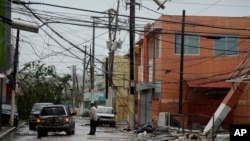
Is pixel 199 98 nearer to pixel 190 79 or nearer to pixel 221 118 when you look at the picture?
pixel 190 79

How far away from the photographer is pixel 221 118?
32375 mm

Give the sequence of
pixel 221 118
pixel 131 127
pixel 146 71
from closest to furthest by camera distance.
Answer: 1. pixel 221 118
2. pixel 131 127
3. pixel 146 71

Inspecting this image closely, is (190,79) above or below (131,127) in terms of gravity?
above

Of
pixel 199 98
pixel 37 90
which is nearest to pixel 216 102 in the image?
pixel 199 98

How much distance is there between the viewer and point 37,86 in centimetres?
6512

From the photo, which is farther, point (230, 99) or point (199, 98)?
point (199, 98)

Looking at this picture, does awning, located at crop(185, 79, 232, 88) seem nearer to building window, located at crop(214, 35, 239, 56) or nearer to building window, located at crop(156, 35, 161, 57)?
building window, located at crop(214, 35, 239, 56)

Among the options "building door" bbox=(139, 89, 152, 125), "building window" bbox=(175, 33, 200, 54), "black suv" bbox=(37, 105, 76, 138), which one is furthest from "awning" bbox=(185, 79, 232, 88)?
"black suv" bbox=(37, 105, 76, 138)

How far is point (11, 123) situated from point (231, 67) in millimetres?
16927

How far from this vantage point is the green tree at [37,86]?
59938 mm

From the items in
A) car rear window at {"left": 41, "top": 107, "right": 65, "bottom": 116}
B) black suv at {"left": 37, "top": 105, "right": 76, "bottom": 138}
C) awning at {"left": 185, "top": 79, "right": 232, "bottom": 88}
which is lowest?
black suv at {"left": 37, "top": 105, "right": 76, "bottom": 138}

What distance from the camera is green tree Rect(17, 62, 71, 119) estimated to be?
5994cm

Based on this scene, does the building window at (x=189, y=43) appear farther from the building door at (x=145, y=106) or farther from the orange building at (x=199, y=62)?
the building door at (x=145, y=106)

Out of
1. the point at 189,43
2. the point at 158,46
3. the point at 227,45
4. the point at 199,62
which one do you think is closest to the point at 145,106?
the point at 158,46
